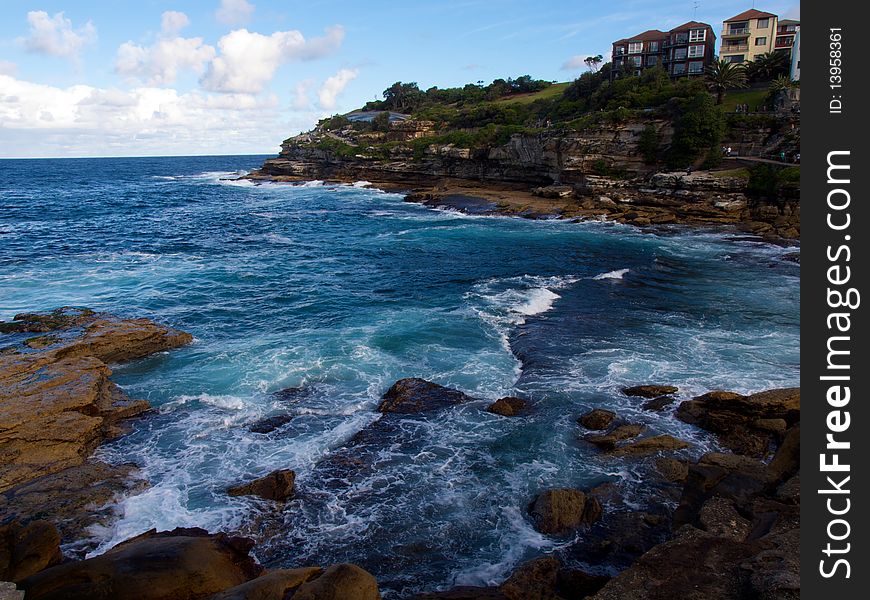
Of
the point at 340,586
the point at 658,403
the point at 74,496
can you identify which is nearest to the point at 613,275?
the point at 658,403

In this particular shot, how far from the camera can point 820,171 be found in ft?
19.9

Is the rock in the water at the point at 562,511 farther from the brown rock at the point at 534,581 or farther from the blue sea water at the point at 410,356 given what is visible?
the brown rock at the point at 534,581

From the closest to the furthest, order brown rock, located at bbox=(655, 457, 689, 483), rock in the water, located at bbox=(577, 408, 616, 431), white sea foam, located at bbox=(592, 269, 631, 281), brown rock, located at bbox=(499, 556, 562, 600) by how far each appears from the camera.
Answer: brown rock, located at bbox=(499, 556, 562, 600) < brown rock, located at bbox=(655, 457, 689, 483) < rock in the water, located at bbox=(577, 408, 616, 431) < white sea foam, located at bbox=(592, 269, 631, 281)

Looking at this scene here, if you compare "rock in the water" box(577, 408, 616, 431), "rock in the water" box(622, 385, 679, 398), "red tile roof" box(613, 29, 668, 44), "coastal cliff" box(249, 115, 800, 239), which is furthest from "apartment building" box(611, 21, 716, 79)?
"rock in the water" box(577, 408, 616, 431)

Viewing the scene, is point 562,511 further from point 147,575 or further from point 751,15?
point 751,15

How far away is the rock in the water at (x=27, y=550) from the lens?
29.2 feet

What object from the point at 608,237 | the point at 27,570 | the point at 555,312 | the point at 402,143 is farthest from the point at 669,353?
the point at 402,143

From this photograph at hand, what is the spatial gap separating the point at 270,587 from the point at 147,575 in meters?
2.13

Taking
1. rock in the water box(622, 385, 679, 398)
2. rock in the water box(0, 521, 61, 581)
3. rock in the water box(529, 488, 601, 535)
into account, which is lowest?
rock in the water box(529, 488, 601, 535)

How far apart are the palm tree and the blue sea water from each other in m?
24.5

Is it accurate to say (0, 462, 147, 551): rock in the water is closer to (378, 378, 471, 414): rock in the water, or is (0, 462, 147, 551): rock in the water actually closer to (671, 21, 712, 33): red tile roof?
(378, 378, 471, 414): rock in the water

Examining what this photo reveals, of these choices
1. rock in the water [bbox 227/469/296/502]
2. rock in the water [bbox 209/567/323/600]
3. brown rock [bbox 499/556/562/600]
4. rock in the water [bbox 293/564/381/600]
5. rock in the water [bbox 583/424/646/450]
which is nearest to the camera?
rock in the water [bbox 293/564/381/600]

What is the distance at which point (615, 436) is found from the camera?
1488 cm

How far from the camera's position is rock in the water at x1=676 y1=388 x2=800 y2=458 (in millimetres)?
14461
